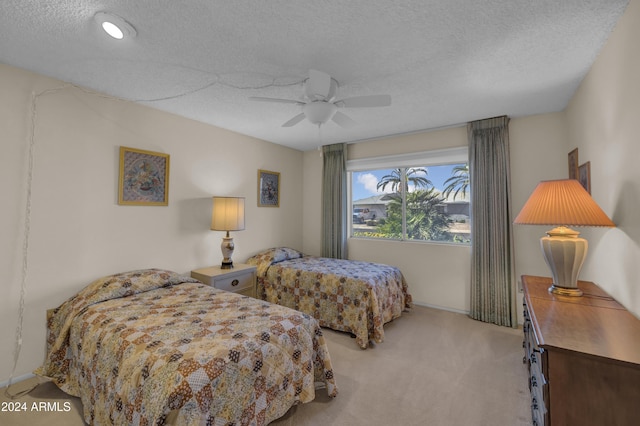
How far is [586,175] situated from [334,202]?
2979mm

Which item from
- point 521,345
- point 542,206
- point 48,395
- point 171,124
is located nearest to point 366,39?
point 542,206

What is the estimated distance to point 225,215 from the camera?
330 centimetres

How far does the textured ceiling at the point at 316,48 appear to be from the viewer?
1530mm

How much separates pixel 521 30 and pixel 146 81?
281 cm

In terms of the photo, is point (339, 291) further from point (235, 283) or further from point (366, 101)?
point (366, 101)

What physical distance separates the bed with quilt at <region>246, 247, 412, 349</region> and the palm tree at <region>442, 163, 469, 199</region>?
1.38 metres

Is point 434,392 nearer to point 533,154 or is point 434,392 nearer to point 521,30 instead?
point 521,30

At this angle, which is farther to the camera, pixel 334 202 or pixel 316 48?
pixel 334 202

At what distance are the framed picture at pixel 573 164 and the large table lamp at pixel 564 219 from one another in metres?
1.26

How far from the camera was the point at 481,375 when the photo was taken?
7.41 ft

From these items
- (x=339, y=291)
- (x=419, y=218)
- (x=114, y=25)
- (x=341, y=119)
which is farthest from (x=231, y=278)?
(x=419, y=218)

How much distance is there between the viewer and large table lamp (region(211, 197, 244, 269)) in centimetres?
329

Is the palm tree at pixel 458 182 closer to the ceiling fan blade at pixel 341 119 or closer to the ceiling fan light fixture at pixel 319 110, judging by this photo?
the ceiling fan blade at pixel 341 119

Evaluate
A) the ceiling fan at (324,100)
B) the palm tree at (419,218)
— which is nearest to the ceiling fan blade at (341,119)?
the ceiling fan at (324,100)
